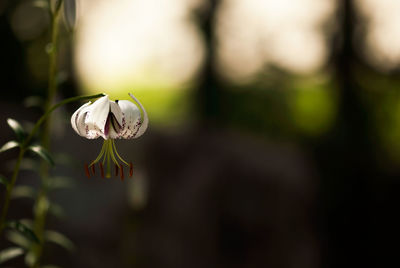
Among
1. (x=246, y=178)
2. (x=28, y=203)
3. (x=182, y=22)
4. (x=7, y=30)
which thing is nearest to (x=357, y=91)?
(x=246, y=178)

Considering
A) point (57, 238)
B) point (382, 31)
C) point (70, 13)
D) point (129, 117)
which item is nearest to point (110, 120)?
point (129, 117)

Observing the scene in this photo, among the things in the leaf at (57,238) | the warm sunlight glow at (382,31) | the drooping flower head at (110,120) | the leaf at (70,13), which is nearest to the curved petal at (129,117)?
the drooping flower head at (110,120)

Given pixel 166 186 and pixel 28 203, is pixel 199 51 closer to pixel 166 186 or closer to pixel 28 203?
pixel 166 186

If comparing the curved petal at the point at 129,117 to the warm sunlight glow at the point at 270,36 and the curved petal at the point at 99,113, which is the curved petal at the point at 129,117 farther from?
the warm sunlight glow at the point at 270,36

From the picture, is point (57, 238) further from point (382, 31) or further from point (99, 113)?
point (382, 31)

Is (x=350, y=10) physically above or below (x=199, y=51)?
above

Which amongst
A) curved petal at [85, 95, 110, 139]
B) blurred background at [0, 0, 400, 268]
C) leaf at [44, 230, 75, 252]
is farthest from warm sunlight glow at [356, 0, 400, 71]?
curved petal at [85, 95, 110, 139]
